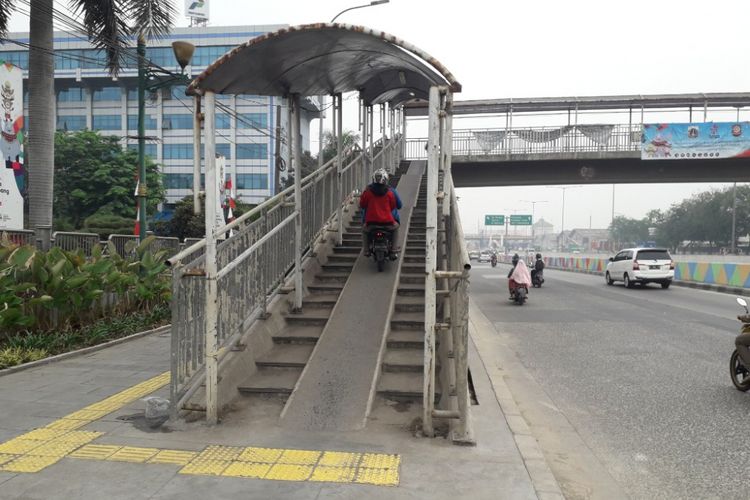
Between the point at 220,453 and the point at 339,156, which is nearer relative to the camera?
the point at 220,453

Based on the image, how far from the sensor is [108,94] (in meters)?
68.8

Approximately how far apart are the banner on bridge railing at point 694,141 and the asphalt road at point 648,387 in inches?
413

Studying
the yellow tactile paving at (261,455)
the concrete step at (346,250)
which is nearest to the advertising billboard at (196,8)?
the concrete step at (346,250)

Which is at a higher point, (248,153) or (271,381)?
(248,153)

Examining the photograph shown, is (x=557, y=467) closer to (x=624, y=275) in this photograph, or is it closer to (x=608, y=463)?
(x=608, y=463)

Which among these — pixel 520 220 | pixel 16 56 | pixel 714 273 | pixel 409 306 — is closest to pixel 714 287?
pixel 714 273

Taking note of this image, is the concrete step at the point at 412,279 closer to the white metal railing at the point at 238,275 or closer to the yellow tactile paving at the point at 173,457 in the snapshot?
the white metal railing at the point at 238,275

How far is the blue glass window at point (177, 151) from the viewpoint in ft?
217

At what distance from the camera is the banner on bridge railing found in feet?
76.4

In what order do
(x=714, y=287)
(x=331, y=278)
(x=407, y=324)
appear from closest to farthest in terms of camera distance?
(x=407, y=324) < (x=331, y=278) < (x=714, y=287)

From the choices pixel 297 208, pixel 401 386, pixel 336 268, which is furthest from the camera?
pixel 336 268

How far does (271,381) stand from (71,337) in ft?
14.9

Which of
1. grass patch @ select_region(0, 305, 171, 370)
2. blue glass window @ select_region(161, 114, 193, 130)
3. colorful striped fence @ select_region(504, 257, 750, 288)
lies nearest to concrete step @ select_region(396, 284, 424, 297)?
grass patch @ select_region(0, 305, 171, 370)

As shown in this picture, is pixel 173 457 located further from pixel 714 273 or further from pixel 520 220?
pixel 520 220
